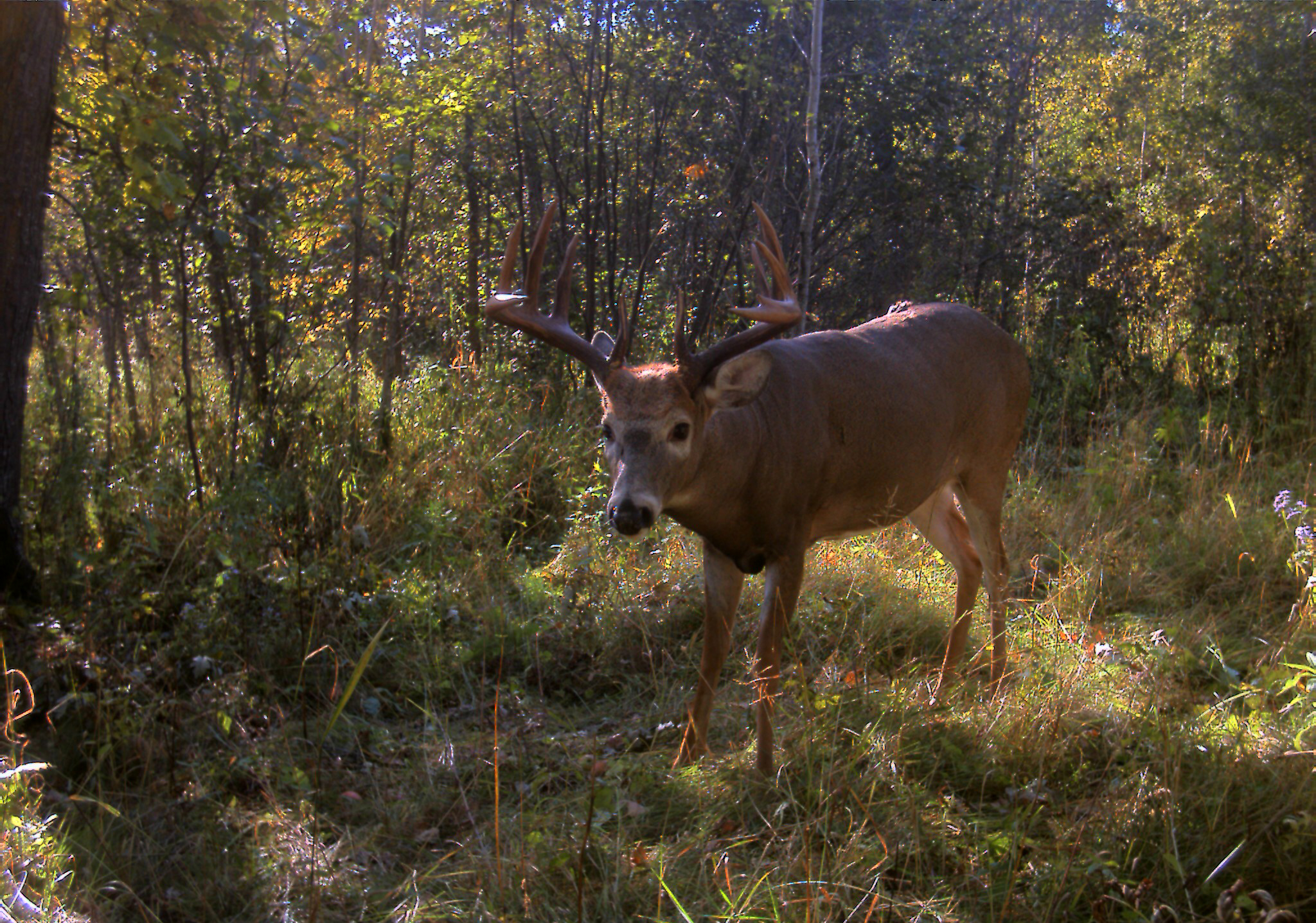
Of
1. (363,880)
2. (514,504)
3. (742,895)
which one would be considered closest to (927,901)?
(742,895)

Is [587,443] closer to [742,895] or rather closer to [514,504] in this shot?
[514,504]

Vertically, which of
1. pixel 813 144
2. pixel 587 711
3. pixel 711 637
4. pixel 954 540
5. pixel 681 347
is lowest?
pixel 587 711

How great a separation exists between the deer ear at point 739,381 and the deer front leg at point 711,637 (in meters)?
0.70

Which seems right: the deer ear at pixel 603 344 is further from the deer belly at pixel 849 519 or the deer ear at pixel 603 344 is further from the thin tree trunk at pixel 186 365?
the thin tree trunk at pixel 186 365

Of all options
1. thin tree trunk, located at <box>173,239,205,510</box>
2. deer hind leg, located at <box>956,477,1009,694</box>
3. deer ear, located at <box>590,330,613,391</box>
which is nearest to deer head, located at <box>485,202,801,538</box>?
deer ear, located at <box>590,330,613,391</box>

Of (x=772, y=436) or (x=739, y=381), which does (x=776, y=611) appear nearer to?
(x=772, y=436)

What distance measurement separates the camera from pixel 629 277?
882cm

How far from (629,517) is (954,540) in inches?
103

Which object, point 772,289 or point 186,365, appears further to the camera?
point 186,365

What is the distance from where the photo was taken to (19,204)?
4609 mm

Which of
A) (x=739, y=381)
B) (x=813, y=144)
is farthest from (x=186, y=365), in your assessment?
(x=813, y=144)

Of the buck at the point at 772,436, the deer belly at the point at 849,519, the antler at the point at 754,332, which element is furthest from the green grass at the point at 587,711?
Answer: the antler at the point at 754,332

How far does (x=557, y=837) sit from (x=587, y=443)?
408 cm

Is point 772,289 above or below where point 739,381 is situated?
above
